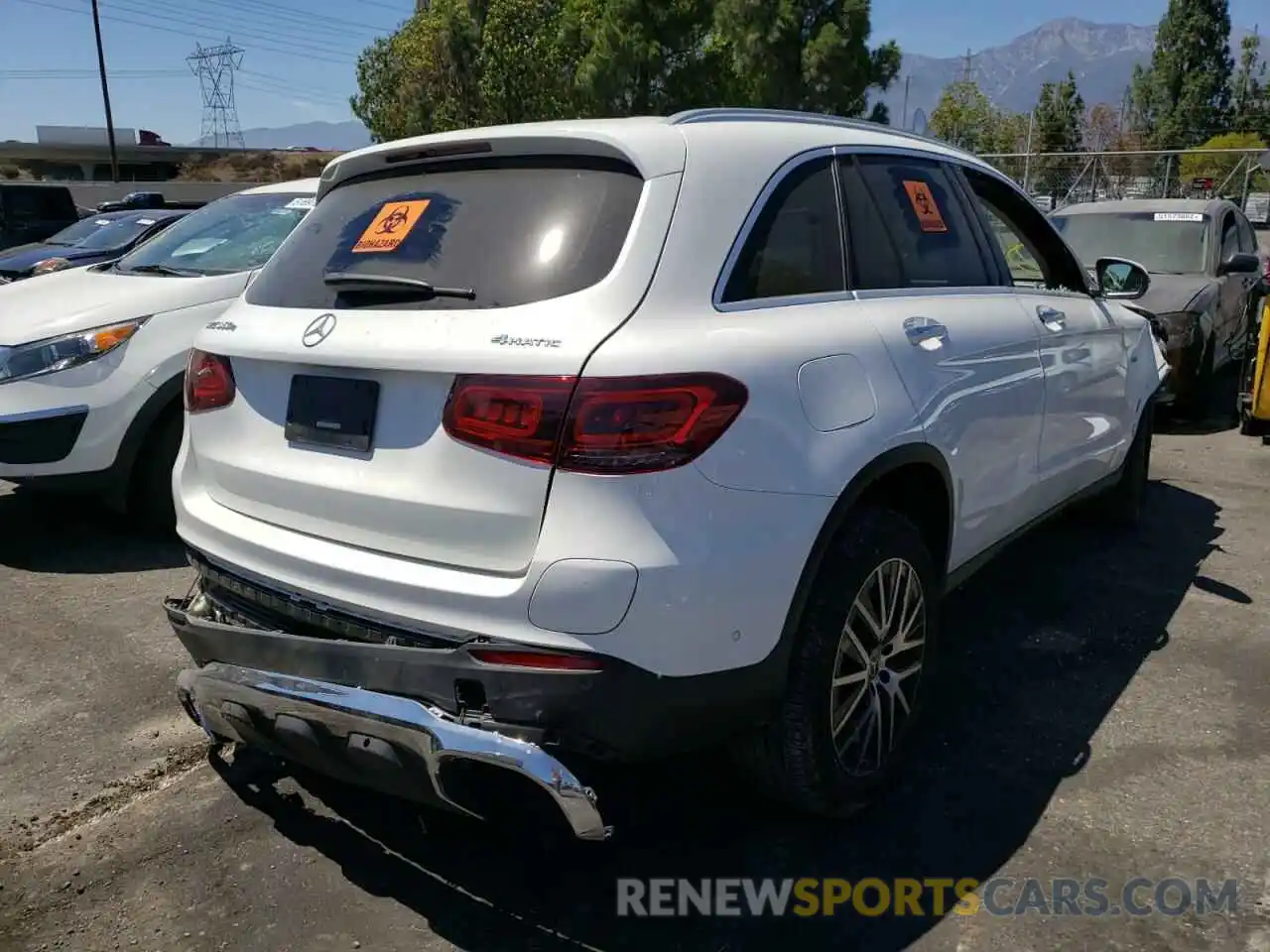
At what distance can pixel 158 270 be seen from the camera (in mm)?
5707

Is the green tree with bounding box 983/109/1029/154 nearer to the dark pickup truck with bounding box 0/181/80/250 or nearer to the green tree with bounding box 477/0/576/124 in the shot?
the green tree with bounding box 477/0/576/124

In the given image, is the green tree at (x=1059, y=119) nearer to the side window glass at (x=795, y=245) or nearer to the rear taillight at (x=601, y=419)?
the side window glass at (x=795, y=245)

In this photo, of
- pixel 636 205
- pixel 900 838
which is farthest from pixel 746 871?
pixel 636 205

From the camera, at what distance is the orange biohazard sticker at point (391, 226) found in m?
2.66

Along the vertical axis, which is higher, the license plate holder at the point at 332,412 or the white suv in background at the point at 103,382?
the license plate holder at the point at 332,412

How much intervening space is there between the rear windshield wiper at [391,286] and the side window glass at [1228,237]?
27.4 ft

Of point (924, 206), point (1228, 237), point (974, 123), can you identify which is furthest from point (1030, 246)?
point (974, 123)

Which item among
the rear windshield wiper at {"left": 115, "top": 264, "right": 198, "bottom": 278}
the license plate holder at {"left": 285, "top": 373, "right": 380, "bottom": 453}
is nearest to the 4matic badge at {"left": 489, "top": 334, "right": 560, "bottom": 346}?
the license plate holder at {"left": 285, "top": 373, "right": 380, "bottom": 453}

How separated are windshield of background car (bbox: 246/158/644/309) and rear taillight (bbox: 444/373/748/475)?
25cm

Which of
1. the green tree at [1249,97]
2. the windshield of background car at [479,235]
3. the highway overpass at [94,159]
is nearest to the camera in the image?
the windshield of background car at [479,235]

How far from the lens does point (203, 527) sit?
2.83 meters

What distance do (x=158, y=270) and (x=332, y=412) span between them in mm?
3811

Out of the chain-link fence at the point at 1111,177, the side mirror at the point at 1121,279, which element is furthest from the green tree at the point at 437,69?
the side mirror at the point at 1121,279

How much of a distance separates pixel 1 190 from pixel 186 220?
11822 mm
